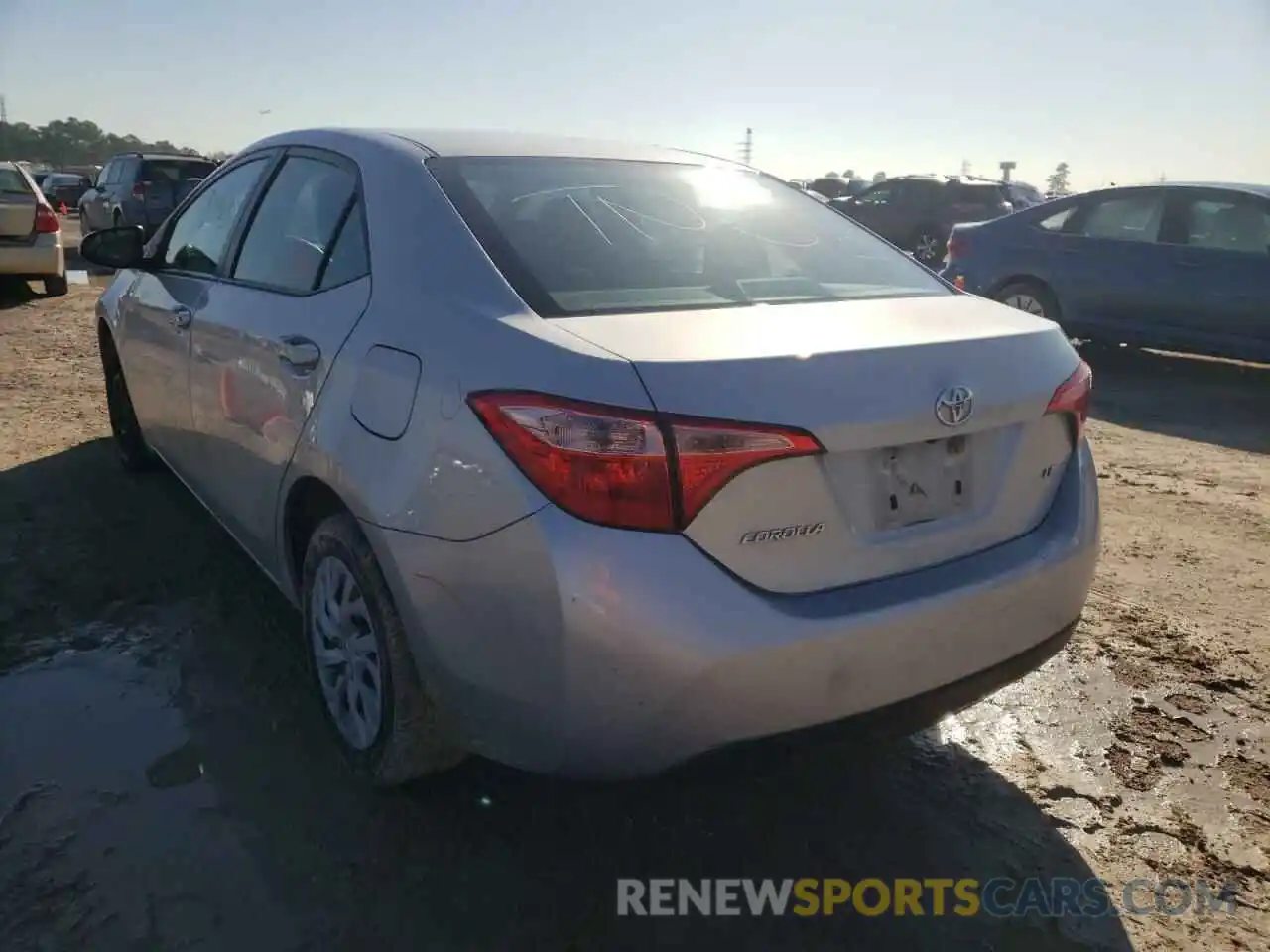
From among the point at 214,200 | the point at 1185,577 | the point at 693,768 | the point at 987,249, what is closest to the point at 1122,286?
the point at 987,249

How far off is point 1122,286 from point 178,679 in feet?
25.5

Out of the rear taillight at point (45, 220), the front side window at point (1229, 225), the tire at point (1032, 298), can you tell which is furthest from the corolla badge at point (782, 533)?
the rear taillight at point (45, 220)

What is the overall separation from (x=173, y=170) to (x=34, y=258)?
6.01 metres

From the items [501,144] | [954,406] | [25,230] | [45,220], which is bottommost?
[25,230]

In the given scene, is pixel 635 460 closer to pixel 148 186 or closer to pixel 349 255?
pixel 349 255

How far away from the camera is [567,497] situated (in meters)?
1.86

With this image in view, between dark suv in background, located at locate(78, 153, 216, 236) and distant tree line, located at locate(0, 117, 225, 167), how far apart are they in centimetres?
5019

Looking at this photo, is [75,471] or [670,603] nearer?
[670,603]

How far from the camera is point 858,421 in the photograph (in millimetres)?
1959

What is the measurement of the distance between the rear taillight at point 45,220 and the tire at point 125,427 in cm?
734

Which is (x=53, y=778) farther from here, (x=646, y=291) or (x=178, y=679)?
(x=646, y=291)

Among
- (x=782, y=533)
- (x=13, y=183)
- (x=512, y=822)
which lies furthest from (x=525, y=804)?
(x=13, y=183)

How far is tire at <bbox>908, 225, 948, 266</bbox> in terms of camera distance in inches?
707

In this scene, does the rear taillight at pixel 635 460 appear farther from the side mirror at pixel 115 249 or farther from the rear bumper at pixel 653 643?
the side mirror at pixel 115 249
